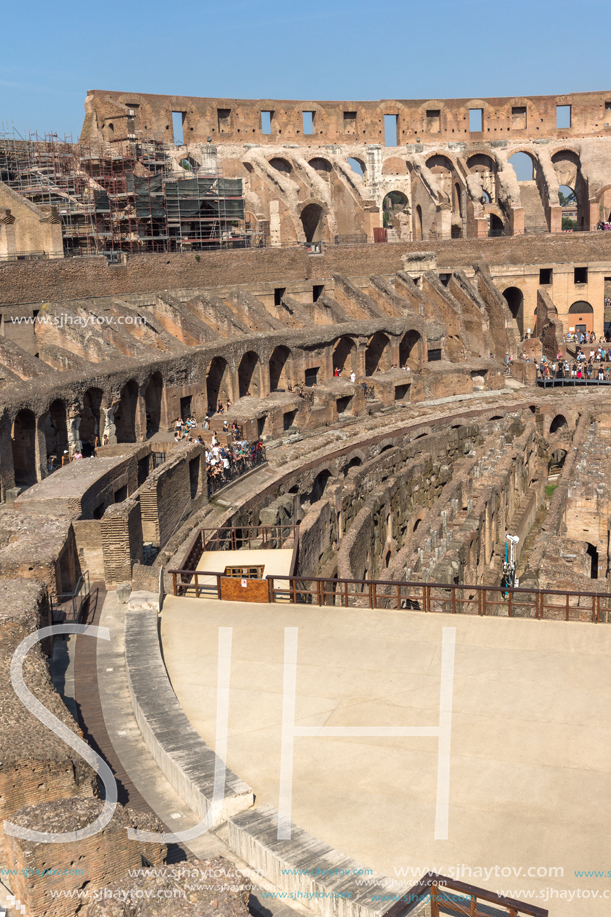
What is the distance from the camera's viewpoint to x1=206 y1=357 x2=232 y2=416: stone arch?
27.8 m

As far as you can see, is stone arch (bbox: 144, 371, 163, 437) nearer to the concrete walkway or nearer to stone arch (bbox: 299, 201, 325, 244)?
the concrete walkway

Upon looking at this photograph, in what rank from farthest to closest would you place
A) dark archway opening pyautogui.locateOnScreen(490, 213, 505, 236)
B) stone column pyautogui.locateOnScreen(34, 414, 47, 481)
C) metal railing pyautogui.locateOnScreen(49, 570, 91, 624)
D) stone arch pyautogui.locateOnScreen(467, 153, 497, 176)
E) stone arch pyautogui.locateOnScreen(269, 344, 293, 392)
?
stone arch pyautogui.locateOnScreen(467, 153, 497, 176)
dark archway opening pyautogui.locateOnScreen(490, 213, 505, 236)
stone arch pyautogui.locateOnScreen(269, 344, 293, 392)
stone column pyautogui.locateOnScreen(34, 414, 47, 481)
metal railing pyautogui.locateOnScreen(49, 570, 91, 624)

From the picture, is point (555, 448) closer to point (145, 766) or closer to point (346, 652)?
point (346, 652)

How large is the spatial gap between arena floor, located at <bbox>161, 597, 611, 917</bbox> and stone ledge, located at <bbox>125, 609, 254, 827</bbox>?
7.5 inches

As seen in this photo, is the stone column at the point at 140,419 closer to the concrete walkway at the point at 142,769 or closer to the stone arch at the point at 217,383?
the stone arch at the point at 217,383

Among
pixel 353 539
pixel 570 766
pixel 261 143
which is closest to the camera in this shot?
pixel 570 766

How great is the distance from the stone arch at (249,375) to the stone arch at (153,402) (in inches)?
169

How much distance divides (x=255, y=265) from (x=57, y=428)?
13935 mm

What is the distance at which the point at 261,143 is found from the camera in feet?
140

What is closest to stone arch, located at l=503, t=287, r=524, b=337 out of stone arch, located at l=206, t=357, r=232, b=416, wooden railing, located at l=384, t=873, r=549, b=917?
stone arch, located at l=206, t=357, r=232, b=416

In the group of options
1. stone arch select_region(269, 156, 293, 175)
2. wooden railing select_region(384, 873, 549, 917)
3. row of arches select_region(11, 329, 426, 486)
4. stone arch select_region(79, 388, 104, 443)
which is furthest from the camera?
stone arch select_region(269, 156, 293, 175)

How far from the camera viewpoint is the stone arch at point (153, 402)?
24875 millimetres

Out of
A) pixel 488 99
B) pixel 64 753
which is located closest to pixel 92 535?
pixel 64 753

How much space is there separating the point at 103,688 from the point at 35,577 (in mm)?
2223
